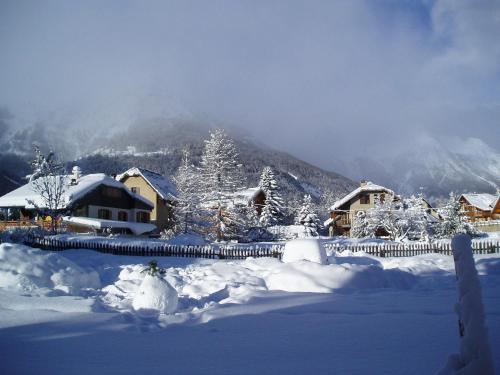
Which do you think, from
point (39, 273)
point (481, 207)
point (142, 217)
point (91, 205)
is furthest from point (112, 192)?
point (481, 207)

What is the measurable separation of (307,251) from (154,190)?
43.8 m

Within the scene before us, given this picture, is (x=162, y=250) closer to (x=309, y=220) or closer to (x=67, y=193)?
(x=67, y=193)

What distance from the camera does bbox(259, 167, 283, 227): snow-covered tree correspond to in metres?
55.4

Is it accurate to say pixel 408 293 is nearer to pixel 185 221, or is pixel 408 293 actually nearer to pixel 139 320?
pixel 139 320

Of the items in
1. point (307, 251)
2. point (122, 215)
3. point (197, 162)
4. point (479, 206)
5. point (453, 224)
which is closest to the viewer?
point (307, 251)

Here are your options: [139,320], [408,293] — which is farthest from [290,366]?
[408,293]

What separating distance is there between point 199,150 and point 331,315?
475 feet

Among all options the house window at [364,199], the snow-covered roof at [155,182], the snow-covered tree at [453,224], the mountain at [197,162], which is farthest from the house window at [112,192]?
the mountain at [197,162]

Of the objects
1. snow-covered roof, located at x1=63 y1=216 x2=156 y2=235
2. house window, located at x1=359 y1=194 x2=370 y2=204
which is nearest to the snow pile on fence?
snow-covered roof, located at x1=63 y1=216 x2=156 y2=235

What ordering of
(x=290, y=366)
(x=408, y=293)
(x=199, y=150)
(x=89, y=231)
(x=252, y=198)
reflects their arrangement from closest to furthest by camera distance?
(x=290, y=366) < (x=408, y=293) < (x=89, y=231) < (x=252, y=198) < (x=199, y=150)

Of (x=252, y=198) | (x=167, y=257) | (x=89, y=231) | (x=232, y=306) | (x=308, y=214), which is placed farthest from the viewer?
(x=252, y=198)

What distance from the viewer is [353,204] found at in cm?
5775

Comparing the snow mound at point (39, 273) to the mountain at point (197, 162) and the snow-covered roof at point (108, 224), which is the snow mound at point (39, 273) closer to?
the snow-covered roof at point (108, 224)

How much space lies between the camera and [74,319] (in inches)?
306
